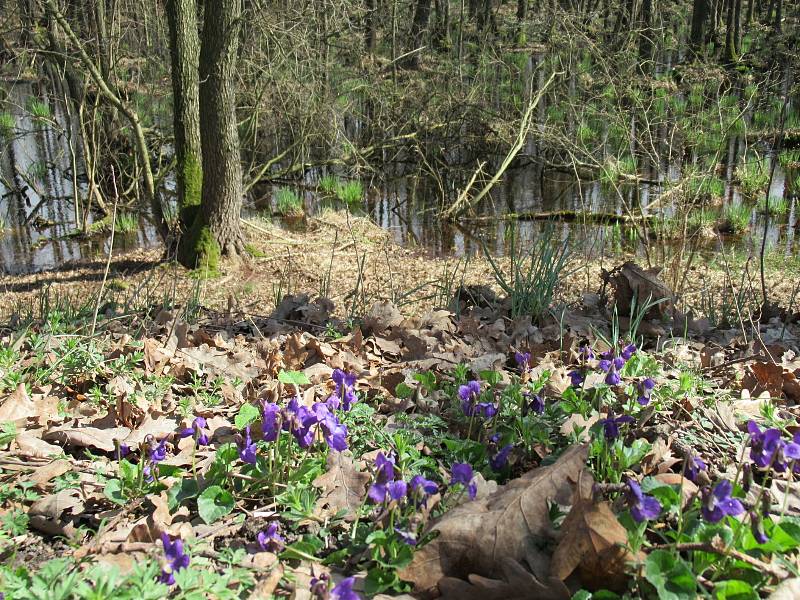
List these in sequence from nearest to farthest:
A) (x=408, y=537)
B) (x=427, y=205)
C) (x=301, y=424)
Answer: (x=408, y=537) → (x=301, y=424) → (x=427, y=205)

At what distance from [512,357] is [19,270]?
850 centimetres

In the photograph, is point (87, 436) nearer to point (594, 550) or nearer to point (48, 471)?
point (48, 471)

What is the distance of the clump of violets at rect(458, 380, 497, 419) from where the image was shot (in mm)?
2084

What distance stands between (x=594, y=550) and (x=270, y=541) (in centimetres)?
74

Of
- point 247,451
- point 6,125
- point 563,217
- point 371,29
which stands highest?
point 371,29

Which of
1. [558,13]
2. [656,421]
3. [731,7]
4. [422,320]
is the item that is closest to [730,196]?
[558,13]

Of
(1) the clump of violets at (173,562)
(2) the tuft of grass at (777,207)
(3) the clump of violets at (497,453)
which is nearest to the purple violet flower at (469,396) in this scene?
(3) the clump of violets at (497,453)

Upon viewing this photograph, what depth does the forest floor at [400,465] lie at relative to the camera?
4.84 feet

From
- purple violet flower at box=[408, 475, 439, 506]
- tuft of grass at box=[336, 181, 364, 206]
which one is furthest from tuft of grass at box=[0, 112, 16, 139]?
purple violet flower at box=[408, 475, 439, 506]

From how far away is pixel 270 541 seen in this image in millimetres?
1659

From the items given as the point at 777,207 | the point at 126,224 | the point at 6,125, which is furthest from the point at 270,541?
the point at 6,125

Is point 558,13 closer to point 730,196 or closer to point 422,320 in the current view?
point 730,196

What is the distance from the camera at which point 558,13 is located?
321 inches

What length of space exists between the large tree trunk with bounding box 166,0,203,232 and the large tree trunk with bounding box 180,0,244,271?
0.96 feet
